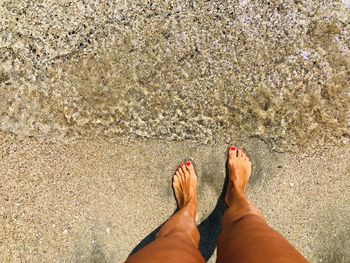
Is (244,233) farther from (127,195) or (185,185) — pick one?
(127,195)

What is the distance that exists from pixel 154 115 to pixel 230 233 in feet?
3.17

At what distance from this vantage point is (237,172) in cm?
306

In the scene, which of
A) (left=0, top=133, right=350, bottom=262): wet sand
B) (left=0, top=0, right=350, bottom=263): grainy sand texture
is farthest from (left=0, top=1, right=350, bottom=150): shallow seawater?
(left=0, top=133, right=350, bottom=262): wet sand

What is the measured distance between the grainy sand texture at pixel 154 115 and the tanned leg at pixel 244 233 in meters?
0.13

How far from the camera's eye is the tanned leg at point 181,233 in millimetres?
2307

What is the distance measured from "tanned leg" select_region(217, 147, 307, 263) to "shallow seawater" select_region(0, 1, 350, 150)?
234mm

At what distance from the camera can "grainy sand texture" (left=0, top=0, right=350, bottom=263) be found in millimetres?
2984

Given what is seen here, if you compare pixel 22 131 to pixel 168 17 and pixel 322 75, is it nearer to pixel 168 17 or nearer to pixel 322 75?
pixel 168 17

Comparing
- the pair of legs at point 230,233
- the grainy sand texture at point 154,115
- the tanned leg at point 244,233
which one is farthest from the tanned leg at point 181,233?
the tanned leg at point 244,233

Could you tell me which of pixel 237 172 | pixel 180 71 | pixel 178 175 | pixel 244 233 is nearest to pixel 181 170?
pixel 178 175

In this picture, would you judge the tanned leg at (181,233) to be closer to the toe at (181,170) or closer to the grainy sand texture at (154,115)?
the toe at (181,170)

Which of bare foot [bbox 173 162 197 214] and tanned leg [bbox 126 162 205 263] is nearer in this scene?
tanned leg [bbox 126 162 205 263]

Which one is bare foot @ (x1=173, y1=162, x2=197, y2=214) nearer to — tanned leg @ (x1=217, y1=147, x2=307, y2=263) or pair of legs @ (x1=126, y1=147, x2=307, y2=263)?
pair of legs @ (x1=126, y1=147, x2=307, y2=263)

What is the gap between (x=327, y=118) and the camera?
3.12m
